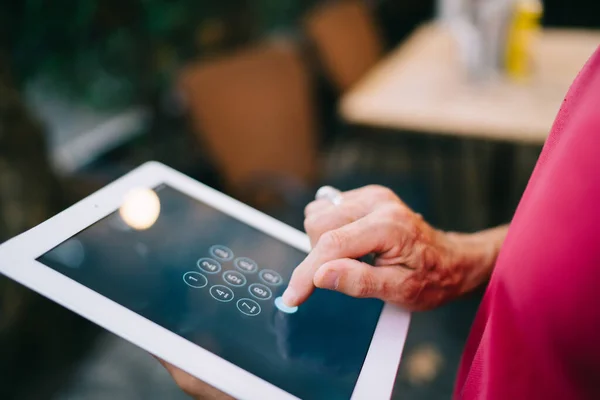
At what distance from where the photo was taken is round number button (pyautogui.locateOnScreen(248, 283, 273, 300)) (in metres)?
0.61

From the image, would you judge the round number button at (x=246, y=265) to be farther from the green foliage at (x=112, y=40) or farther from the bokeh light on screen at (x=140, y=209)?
the green foliage at (x=112, y=40)

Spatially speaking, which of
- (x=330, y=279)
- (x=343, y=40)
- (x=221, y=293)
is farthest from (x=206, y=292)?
(x=343, y=40)

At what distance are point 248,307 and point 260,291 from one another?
1.2 inches

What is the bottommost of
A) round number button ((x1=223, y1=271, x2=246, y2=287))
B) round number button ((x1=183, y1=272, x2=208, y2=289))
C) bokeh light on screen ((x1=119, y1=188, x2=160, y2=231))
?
round number button ((x1=223, y1=271, x2=246, y2=287))

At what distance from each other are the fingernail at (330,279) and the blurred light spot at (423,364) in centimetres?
125

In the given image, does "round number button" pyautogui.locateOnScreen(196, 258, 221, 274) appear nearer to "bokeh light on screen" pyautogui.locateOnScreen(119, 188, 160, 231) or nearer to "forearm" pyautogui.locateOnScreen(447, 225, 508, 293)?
"bokeh light on screen" pyautogui.locateOnScreen(119, 188, 160, 231)

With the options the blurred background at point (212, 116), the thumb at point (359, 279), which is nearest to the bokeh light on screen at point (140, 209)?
the thumb at point (359, 279)

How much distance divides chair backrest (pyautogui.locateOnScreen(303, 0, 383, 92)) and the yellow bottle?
0.81 m

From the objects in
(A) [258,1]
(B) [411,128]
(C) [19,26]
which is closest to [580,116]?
(B) [411,128]

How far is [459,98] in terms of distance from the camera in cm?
182

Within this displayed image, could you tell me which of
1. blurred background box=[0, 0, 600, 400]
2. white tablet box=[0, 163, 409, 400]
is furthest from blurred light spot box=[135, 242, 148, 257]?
blurred background box=[0, 0, 600, 400]

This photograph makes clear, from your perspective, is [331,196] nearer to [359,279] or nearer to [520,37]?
[359,279]

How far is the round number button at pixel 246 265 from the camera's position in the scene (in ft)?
2.12

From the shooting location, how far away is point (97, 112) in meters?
2.19
